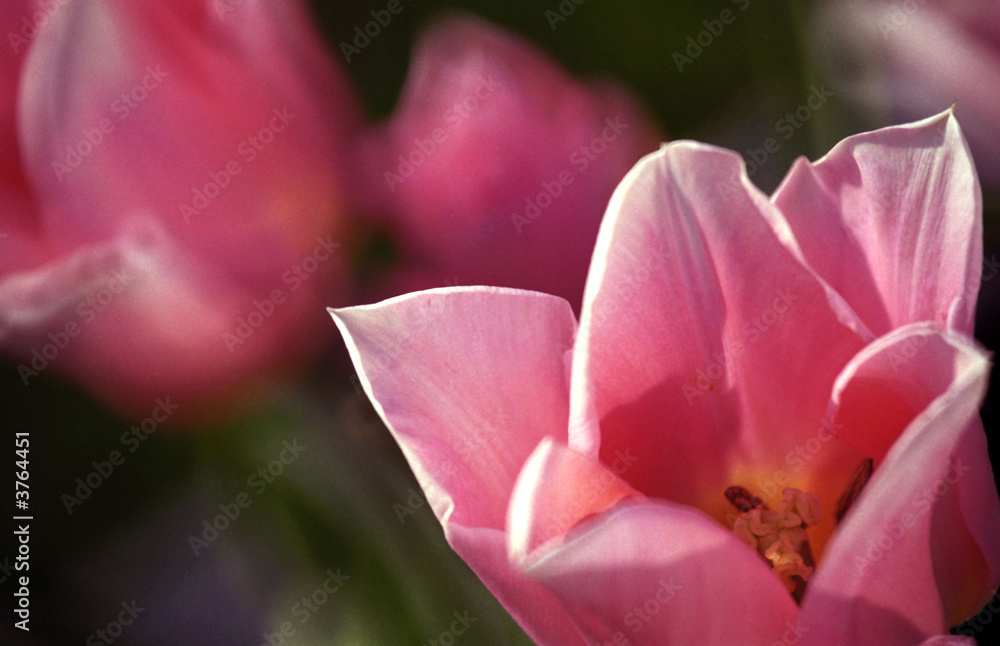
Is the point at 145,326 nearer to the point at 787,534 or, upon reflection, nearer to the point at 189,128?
the point at 189,128

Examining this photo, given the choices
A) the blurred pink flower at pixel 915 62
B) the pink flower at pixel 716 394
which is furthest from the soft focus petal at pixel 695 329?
the blurred pink flower at pixel 915 62

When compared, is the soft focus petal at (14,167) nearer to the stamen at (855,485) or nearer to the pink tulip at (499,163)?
the pink tulip at (499,163)

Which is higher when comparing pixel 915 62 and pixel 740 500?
pixel 915 62

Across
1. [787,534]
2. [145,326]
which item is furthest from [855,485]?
[145,326]

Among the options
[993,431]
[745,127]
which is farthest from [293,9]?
[993,431]

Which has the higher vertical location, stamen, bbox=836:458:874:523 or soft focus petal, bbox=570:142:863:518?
soft focus petal, bbox=570:142:863:518

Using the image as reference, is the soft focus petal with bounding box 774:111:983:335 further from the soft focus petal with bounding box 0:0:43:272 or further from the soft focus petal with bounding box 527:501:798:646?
the soft focus petal with bounding box 0:0:43:272

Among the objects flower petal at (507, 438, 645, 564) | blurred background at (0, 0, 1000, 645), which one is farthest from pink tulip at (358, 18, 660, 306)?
flower petal at (507, 438, 645, 564)

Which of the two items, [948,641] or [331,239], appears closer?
[948,641]
